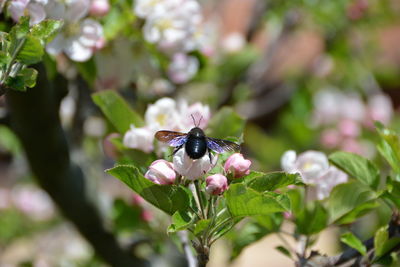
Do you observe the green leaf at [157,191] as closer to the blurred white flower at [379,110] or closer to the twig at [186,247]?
the twig at [186,247]

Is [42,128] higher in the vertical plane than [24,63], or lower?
higher

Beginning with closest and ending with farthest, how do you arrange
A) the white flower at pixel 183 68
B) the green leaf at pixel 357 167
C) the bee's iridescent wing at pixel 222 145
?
1. the bee's iridescent wing at pixel 222 145
2. the green leaf at pixel 357 167
3. the white flower at pixel 183 68

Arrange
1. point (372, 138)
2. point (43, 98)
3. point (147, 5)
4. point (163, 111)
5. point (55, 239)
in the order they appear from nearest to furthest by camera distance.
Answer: point (163, 111), point (43, 98), point (147, 5), point (372, 138), point (55, 239)

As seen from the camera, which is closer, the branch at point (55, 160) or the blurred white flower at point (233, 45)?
the branch at point (55, 160)

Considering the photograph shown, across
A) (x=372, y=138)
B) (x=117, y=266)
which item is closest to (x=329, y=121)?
(x=372, y=138)

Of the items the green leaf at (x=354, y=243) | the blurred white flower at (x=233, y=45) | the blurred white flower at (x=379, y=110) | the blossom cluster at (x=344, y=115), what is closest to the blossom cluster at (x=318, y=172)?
the green leaf at (x=354, y=243)

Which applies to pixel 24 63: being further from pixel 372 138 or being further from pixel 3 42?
pixel 372 138

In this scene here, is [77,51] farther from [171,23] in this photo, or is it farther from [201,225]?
[201,225]

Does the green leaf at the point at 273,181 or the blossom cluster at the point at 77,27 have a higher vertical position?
the blossom cluster at the point at 77,27
